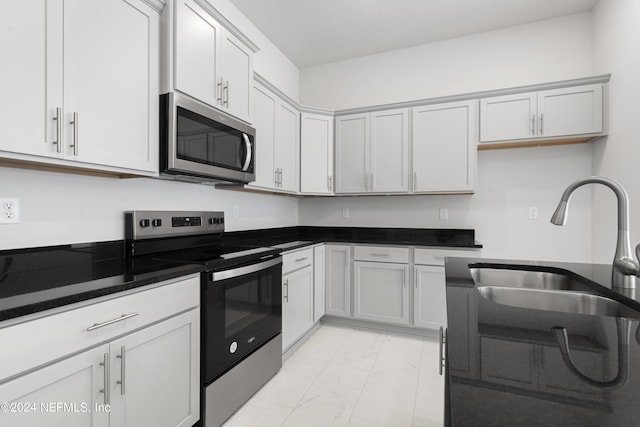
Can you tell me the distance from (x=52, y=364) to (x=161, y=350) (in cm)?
43

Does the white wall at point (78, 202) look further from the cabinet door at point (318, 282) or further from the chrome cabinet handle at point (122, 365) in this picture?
the cabinet door at point (318, 282)

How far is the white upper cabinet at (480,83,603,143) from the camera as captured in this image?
2570mm

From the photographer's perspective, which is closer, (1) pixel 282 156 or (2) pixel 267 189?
(2) pixel 267 189

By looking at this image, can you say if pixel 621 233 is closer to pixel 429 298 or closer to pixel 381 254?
pixel 429 298

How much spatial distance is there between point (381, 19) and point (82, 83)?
2.53 m

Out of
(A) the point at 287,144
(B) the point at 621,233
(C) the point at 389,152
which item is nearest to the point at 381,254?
(C) the point at 389,152

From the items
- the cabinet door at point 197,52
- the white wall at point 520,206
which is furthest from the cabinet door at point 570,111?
the cabinet door at point 197,52

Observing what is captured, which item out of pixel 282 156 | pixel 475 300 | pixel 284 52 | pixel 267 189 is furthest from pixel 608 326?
pixel 284 52

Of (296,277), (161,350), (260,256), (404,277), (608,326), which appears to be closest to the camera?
(608,326)

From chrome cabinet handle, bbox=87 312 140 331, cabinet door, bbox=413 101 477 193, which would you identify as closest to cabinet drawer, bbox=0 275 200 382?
chrome cabinet handle, bbox=87 312 140 331

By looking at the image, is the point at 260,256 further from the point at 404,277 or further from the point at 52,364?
the point at 404,277

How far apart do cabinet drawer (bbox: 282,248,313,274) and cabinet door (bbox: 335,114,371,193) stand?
90 centimetres

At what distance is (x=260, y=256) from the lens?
2020 millimetres

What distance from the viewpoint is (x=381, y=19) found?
2.88 metres
